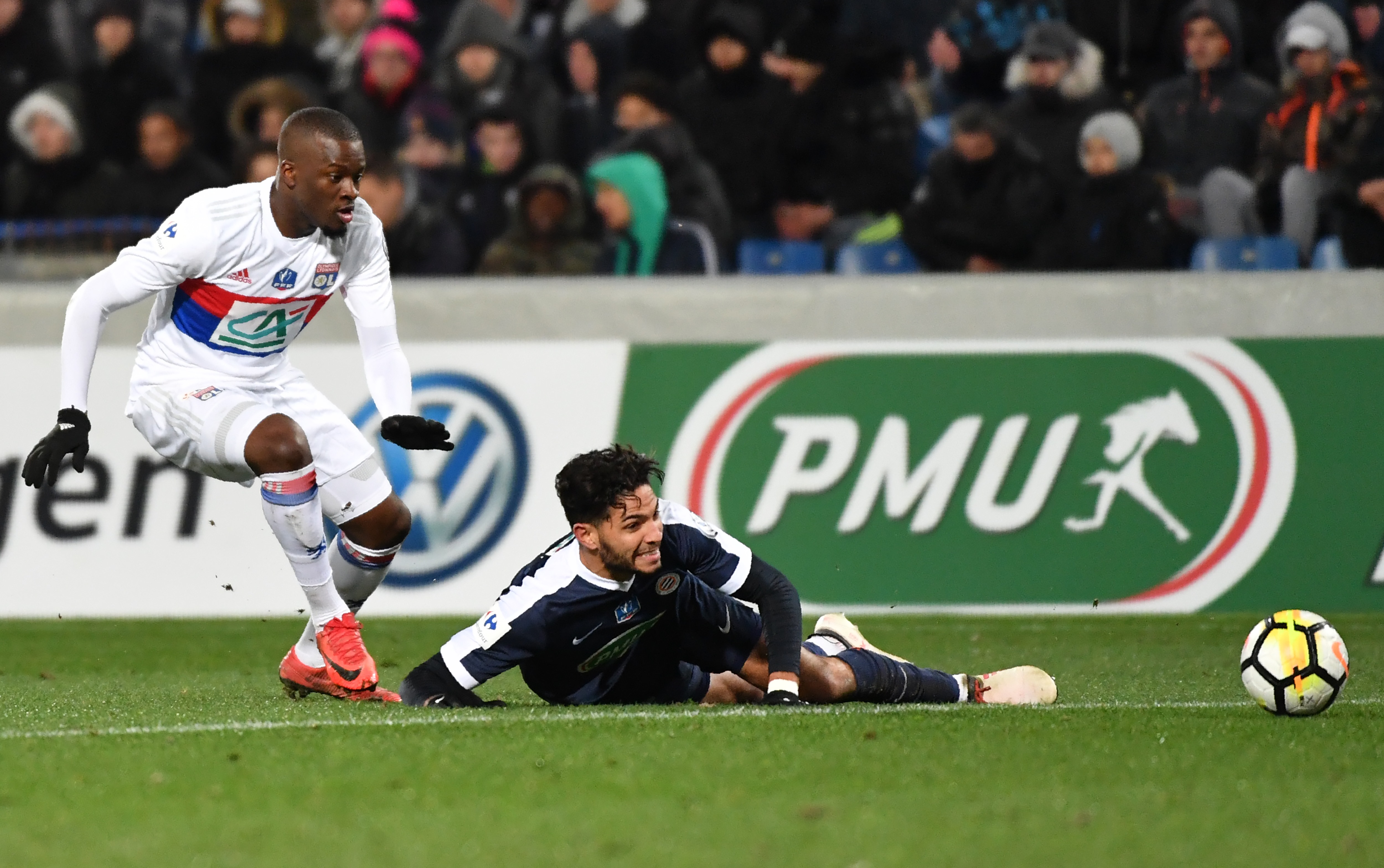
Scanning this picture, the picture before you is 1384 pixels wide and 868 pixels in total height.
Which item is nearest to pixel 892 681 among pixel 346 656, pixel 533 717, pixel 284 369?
pixel 533 717

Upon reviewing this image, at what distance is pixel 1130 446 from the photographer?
9.41m

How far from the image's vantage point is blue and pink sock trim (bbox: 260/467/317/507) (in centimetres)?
638

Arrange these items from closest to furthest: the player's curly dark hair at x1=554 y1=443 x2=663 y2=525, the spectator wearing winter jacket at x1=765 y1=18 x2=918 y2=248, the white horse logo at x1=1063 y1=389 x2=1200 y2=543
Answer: the player's curly dark hair at x1=554 y1=443 x2=663 y2=525
the white horse logo at x1=1063 y1=389 x2=1200 y2=543
the spectator wearing winter jacket at x1=765 y1=18 x2=918 y2=248

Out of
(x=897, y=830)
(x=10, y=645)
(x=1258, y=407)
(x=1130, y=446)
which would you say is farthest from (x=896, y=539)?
→ (x=897, y=830)

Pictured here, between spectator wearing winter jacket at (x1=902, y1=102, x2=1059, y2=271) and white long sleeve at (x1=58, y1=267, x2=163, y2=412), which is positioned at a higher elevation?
spectator wearing winter jacket at (x1=902, y1=102, x2=1059, y2=271)

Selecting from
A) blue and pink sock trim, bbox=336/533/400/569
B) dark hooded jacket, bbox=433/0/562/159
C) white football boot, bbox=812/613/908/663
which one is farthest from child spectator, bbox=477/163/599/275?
white football boot, bbox=812/613/908/663

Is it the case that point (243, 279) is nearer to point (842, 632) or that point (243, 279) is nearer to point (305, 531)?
point (305, 531)

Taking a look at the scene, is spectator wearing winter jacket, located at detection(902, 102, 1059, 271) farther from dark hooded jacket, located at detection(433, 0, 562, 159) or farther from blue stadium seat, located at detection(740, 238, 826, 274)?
dark hooded jacket, located at detection(433, 0, 562, 159)

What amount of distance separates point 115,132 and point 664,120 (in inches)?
143

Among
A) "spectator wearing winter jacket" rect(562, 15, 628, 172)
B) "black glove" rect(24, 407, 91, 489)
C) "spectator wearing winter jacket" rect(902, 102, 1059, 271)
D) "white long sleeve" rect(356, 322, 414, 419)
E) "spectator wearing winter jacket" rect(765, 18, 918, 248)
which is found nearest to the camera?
"black glove" rect(24, 407, 91, 489)

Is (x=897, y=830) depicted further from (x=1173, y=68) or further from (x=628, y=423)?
(x=1173, y=68)

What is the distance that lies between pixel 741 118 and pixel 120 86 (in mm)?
4075

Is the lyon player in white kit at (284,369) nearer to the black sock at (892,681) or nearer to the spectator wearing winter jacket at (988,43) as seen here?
the black sock at (892,681)

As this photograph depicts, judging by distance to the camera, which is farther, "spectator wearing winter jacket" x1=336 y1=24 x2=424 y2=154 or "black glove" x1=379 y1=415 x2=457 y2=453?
"spectator wearing winter jacket" x1=336 y1=24 x2=424 y2=154
